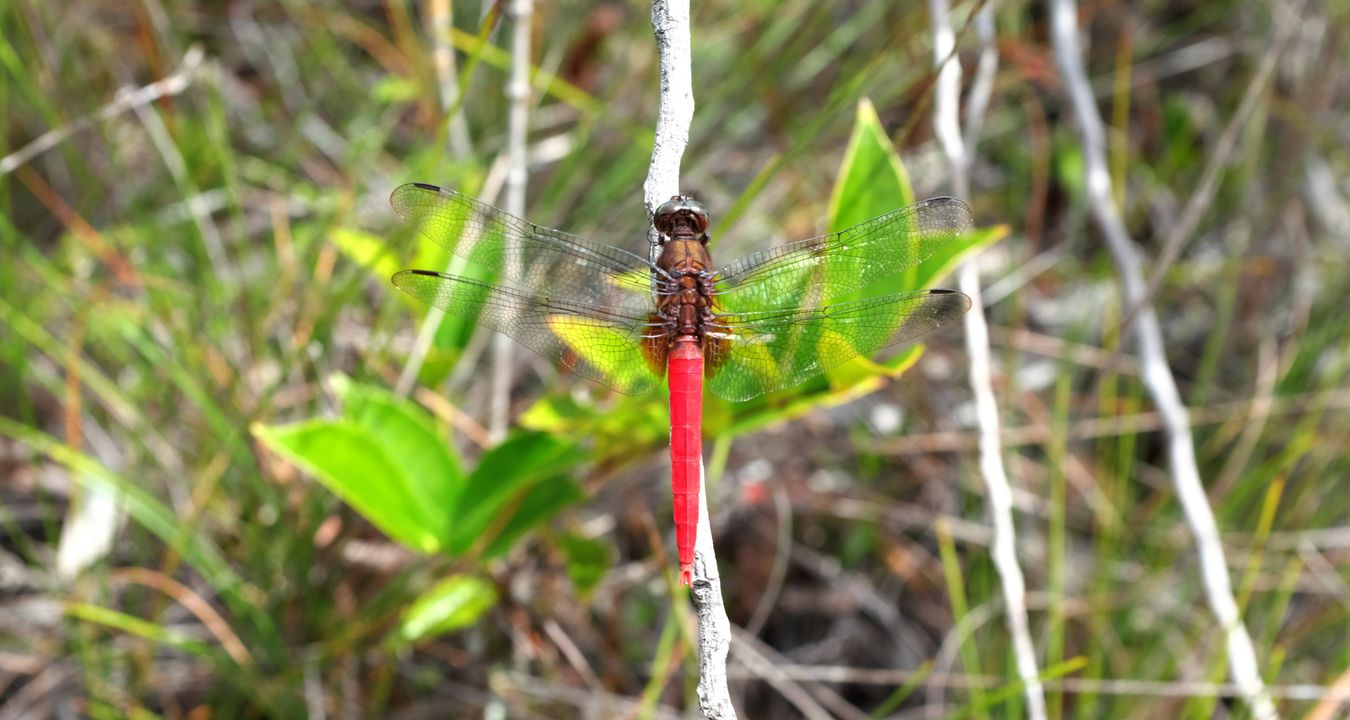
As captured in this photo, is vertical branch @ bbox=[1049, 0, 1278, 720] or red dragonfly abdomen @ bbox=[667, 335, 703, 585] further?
vertical branch @ bbox=[1049, 0, 1278, 720]

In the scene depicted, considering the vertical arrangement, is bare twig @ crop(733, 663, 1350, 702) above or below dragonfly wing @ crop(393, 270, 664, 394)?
below

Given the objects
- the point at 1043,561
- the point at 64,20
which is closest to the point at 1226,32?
the point at 1043,561

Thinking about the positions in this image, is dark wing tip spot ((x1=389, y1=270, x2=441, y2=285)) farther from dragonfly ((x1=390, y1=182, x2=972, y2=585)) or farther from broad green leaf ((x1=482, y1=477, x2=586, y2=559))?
broad green leaf ((x1=482, y1=477, x2=586, y2=559))

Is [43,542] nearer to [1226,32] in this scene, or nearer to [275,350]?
[275,350]

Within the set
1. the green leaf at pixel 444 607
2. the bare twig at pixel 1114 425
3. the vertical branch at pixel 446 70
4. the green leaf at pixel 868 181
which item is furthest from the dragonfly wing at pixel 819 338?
the vertical branch at pixel 446 70

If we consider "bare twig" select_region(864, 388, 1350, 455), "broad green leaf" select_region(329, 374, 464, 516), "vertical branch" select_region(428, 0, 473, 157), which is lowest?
"broad green leaf" select_region(329, 374, 464, 516)

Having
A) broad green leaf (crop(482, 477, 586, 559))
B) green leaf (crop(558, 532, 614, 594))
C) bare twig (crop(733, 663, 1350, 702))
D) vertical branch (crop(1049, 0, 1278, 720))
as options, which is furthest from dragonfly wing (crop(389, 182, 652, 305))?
vertical branch (crop(1049, 0, 1278, 720))

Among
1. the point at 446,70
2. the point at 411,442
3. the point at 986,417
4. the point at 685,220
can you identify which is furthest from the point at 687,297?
the point at 446,70

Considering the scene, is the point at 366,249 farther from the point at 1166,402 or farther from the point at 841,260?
the point at 1166,402
